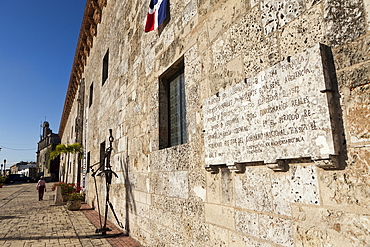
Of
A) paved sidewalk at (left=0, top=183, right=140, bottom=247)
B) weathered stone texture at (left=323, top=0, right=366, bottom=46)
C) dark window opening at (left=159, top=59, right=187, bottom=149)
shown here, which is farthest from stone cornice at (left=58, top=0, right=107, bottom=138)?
weathered stone texture at (left=323, top=0, right=366, bottom=46)

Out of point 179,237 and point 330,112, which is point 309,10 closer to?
point 330,112

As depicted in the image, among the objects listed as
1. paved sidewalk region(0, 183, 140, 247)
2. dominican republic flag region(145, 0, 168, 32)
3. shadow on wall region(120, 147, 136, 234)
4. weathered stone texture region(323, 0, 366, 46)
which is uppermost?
dominican republic flag region(145, 0, 168, 32)

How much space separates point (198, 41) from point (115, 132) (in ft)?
12.9

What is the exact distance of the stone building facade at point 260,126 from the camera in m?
1.41

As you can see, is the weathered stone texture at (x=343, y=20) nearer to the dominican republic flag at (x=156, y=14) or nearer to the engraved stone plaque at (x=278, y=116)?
the engraved stone plaque at (x=278, y=116)

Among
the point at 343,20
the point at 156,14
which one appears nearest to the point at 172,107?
the point at 156,14

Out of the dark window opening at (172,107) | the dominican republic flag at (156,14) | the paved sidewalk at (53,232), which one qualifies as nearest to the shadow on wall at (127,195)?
the paved sidewalk at (53,232)

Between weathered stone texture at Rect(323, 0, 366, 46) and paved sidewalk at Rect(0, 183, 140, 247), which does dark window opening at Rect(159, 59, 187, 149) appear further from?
weathered stone texture at Rect(323, 0, 366, 46)

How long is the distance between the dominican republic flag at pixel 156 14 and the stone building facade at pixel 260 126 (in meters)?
0.14

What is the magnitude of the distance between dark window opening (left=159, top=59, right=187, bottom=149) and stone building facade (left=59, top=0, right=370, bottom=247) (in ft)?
0.05

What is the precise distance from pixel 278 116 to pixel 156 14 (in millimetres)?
2971

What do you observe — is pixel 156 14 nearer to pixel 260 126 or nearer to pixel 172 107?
pixel 172 107

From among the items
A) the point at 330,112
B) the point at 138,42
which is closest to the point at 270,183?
the point at 330,112

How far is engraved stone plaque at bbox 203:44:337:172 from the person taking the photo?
147 cm
